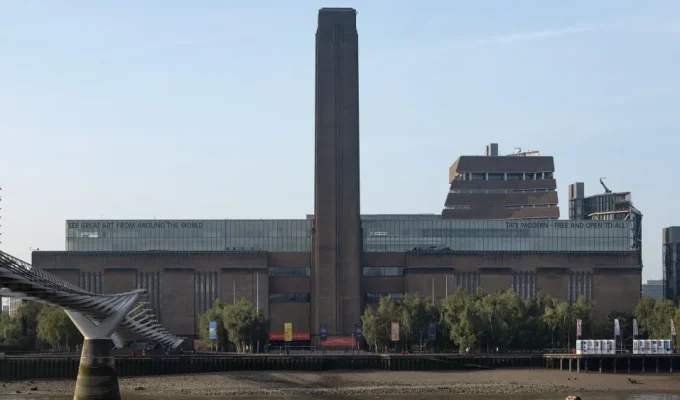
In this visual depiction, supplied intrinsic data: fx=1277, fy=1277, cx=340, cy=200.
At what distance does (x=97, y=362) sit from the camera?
111 metres

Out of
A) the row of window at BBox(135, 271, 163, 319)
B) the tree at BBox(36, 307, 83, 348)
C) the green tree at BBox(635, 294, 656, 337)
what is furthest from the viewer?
the row of window at BBox(135, 271, 163, 319)

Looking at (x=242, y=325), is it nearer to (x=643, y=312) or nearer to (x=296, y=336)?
(x=296, y=336)

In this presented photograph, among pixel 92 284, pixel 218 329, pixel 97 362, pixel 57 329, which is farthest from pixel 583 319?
pixel 97 362

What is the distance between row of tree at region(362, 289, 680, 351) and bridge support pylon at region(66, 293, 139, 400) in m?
58.5

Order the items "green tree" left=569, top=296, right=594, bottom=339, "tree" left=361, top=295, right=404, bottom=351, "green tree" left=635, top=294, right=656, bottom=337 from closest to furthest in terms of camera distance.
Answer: "tree" left=361, top=295, right=404, bottom=351 → "green tree" left=569, top=296, right=594, bottom=339 → "green tree" left=635, top=294, right=656, bottom=337

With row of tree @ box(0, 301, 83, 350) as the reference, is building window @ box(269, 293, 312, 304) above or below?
above

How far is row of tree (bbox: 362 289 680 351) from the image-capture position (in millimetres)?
164750

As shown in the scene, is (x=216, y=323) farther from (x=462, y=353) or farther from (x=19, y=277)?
(x=19, y=277)

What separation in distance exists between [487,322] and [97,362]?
6737cm

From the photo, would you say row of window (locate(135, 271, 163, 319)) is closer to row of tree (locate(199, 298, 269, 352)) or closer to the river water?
row of tree (locate(199, 298, 269, 352))

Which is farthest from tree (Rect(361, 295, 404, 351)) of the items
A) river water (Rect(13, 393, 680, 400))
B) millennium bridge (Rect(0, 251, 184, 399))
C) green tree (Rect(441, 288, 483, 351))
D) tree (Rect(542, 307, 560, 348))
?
millennium bridge (Rect(0, 251, 184, 399))

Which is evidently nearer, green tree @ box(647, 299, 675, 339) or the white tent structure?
the white tent structure

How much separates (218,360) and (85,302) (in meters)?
41.1

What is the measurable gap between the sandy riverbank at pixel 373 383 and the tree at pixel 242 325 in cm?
3048
